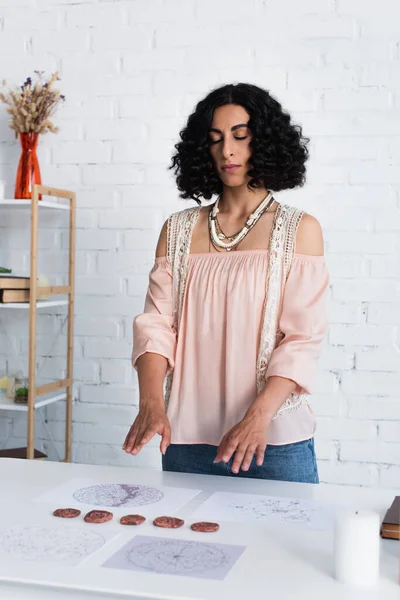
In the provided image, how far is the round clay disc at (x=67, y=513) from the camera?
1396mm

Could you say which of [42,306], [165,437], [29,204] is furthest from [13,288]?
[165,437]

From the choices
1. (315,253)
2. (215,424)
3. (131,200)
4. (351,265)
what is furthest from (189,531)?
(131,200)

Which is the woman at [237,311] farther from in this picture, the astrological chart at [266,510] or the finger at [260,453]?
the astrological chart at [266,510]

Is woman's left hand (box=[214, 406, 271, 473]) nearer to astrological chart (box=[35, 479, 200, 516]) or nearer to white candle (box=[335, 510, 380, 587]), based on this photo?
astrological chart (box=[35, 479, 200, 516])

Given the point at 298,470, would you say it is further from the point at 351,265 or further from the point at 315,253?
the point at 351,265

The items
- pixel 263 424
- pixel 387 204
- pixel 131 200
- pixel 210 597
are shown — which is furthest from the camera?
pixel 131 200

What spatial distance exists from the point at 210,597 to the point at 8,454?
226 centimetres

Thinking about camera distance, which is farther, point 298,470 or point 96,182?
point 96,182

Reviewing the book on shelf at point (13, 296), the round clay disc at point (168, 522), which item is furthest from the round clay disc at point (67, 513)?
the book on shelf at point (13, 296)

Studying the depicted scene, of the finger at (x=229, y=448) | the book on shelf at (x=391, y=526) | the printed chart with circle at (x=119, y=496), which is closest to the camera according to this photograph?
the book on shelf at (x=391, y=526)

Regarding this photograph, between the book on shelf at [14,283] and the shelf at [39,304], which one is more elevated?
the book on shelf at [14,283]

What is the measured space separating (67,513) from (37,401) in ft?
5.63

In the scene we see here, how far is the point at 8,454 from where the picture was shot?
317cm

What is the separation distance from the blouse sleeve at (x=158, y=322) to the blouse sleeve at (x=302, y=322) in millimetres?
251
